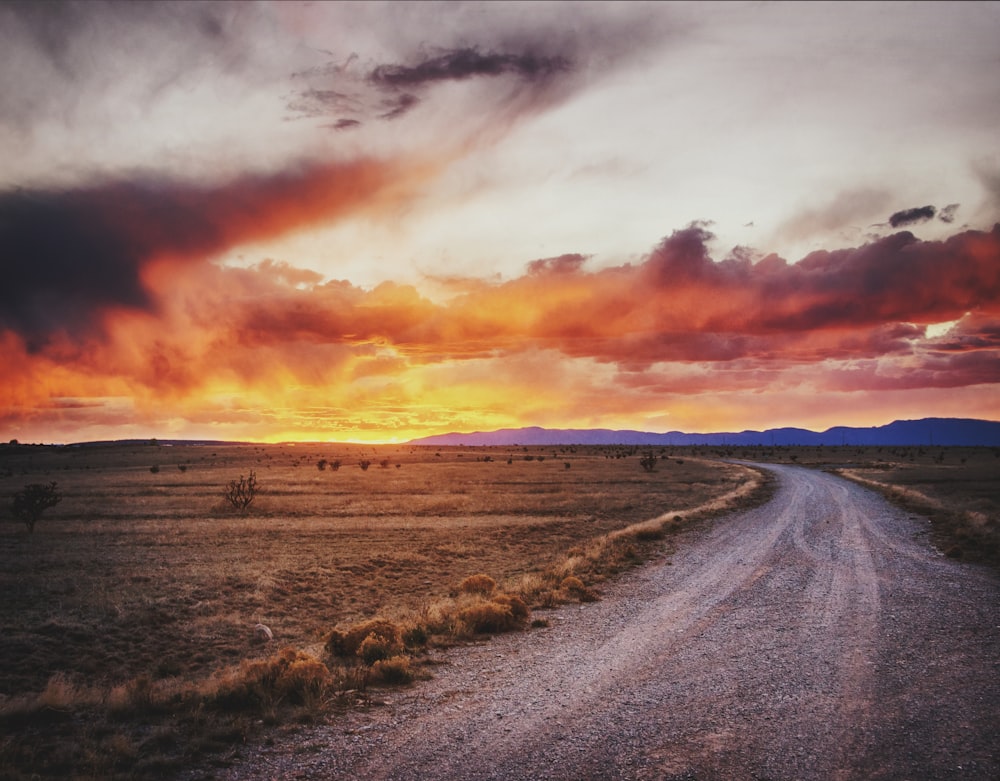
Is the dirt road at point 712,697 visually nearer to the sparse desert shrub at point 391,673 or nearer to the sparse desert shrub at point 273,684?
the sparse desert shrub at point 391,673

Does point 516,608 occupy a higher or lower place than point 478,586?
higher

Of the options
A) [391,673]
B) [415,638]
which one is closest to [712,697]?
[391,673]

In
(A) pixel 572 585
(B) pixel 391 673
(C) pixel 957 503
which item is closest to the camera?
(B) pixel 391 673

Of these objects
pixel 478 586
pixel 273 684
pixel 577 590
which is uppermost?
pixel 273 684

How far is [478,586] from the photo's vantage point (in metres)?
17.9

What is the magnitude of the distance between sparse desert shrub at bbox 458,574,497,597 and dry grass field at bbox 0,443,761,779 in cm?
4

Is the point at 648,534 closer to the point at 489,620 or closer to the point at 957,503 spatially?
the point at 489,620

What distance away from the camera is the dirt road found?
23.3ft

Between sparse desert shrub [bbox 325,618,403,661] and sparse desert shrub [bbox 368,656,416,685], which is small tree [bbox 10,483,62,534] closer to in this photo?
sparse desert shrub [bbox 325,618,403,661]

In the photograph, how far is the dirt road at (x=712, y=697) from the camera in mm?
7090

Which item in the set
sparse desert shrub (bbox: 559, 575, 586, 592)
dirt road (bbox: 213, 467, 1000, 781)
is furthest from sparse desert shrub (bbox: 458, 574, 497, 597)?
dirt road (bbox: 213, 467, 1000, 781)

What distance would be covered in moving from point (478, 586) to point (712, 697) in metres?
9.85

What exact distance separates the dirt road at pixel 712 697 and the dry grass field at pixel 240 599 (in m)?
1.34

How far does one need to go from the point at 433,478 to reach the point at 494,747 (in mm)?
65232
